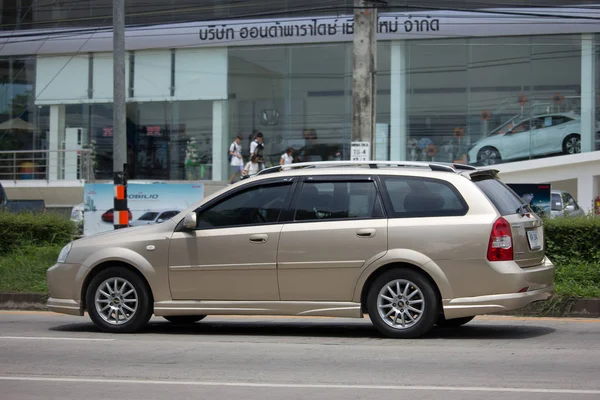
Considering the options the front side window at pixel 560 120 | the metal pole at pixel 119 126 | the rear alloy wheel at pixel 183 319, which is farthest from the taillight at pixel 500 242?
the front side window at pixel 560 120

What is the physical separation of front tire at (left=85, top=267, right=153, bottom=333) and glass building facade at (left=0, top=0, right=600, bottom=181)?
17.9 meters

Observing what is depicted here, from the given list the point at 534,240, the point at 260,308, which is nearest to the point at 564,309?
the point at 534,240

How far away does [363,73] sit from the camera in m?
15.4

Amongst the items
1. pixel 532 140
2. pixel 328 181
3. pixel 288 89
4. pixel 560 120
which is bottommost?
pixel 328 181

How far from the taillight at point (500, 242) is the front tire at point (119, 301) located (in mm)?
3719

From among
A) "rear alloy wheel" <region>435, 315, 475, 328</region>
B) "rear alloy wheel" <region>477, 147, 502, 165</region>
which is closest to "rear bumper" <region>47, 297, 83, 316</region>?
"rear alloy wheel" <region>435, 315, 475, 328</region>

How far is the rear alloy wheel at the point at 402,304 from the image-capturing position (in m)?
9.05

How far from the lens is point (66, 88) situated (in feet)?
99.8

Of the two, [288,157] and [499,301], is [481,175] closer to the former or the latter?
[499,301]

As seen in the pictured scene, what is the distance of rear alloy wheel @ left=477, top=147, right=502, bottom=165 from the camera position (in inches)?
1053

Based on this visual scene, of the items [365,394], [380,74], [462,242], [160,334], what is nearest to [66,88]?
[380,74]

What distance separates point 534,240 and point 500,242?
2.21ft

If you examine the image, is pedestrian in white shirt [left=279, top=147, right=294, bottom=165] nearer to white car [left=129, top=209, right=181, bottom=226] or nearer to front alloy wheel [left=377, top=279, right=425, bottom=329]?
white car [left=129, top=209, right=181, bottom=226]

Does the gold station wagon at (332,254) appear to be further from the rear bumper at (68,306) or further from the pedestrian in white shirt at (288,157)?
the pedestrian in white shirt at (288,157)
